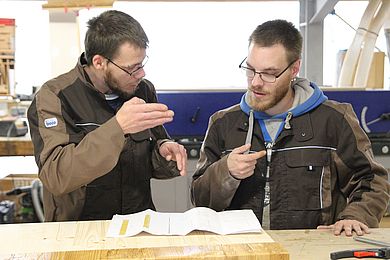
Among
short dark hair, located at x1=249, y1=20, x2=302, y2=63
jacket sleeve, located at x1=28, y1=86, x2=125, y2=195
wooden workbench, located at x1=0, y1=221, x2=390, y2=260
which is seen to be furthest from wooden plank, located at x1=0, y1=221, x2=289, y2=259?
short dark hair, located at x1=249, y1=20, x2=302, y2=63

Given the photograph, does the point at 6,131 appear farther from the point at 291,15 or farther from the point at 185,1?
the point at 291,15

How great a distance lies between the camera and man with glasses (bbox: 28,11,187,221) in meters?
1.43

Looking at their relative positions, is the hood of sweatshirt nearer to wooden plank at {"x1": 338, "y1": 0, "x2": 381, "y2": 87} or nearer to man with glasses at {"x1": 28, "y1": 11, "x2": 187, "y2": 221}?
man with glasses at {"x1": 28, "y1": 11, "x2": 187, "y2": 221}

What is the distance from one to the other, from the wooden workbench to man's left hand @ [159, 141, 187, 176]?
0.40 meters

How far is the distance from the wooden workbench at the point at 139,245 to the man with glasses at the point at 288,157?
0.98ft

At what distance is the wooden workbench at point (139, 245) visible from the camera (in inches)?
37.0

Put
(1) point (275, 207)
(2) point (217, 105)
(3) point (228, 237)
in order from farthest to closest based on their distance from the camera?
(2) point (217, 105), (1) point (275, 207), (3) point (228, 237)

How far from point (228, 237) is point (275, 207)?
0.55 meters

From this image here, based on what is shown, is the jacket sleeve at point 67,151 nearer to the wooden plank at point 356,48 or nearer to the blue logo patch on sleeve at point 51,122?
the blue logo patch on sleeve at point 51,122

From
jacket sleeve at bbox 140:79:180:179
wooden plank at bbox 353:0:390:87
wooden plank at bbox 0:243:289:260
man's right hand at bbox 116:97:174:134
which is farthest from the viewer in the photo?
wooden plank at bbox 353:0:390:87

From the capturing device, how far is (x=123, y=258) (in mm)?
923

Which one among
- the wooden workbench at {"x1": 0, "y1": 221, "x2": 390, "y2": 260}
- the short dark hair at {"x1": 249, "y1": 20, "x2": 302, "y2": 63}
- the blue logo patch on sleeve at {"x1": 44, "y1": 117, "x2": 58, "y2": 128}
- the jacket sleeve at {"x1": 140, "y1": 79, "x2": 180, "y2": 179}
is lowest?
the wooden workbench at {"x1": 0, "y1": 221, "x2": 390, "y2": 260}

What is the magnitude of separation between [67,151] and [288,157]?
743 mm

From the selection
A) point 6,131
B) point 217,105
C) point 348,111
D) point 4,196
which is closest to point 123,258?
point 348,111
